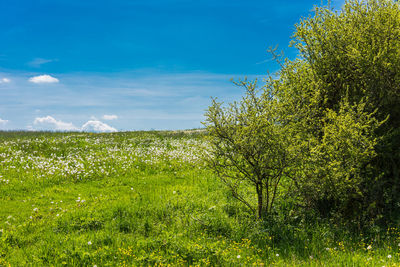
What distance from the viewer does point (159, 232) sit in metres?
8.20

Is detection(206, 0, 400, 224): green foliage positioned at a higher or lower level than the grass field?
higher

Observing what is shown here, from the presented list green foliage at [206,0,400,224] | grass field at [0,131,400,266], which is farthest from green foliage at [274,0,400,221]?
grass field at [0,131,400,266]

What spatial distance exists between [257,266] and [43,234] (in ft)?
20.1

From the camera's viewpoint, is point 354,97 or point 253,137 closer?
point 253,137

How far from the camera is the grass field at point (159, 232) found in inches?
265

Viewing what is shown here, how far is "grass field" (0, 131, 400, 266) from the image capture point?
6742mm

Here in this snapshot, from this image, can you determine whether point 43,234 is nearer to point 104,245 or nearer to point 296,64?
point 104,245

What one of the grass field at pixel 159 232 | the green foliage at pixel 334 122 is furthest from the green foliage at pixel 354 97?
the grass field at pixel 159 232

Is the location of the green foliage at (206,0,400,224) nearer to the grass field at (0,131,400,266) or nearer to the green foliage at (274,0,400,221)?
the green foliage at (274,0,400,221)

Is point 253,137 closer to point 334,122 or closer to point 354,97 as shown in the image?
point 334,122

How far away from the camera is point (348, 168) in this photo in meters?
7.83

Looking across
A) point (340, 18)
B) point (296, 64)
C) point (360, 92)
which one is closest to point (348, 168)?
point (360, 92)

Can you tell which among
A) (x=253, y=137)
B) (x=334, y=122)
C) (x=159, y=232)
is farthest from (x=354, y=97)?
(x=159, y=232)

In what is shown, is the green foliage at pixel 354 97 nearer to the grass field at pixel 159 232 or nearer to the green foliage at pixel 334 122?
the green foliage at pixel 334 122
